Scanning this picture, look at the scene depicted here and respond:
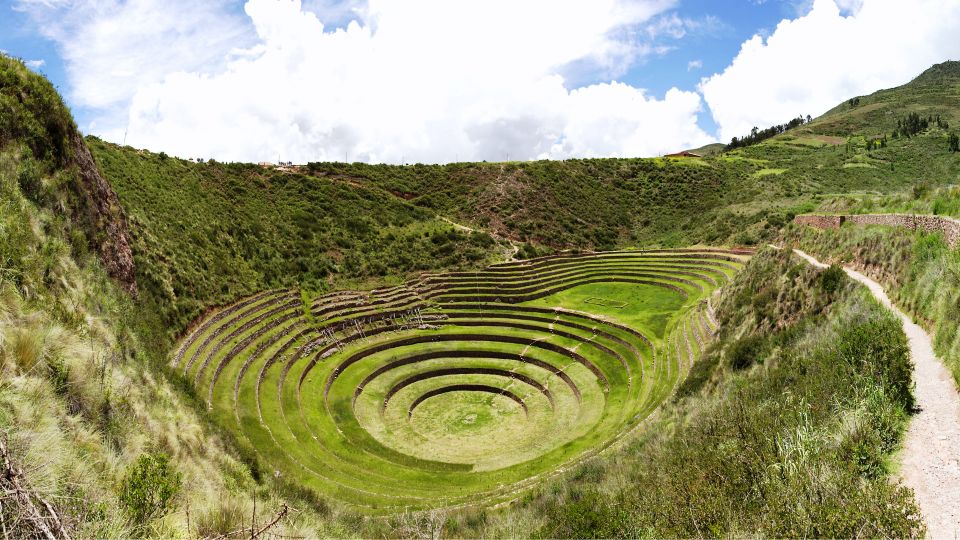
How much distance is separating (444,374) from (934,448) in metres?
22.3

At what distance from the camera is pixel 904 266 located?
49.3 ft

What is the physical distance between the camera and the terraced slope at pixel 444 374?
62.2 ft

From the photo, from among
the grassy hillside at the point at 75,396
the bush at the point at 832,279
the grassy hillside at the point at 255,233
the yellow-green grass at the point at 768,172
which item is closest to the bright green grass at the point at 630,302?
the grassy hillside at the point at 255,233

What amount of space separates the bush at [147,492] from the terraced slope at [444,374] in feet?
33.9

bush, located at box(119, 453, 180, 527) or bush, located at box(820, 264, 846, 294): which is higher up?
bush, located at box(119, 453, 180, 527)

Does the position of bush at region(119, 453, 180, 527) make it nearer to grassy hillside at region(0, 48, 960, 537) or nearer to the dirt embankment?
grassy hillside at region(0, 48, 960, 537)

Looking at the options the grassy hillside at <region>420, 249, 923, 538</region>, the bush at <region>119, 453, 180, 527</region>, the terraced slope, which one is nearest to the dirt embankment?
the terraced slope

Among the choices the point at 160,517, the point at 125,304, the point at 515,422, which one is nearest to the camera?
the point at 160,517

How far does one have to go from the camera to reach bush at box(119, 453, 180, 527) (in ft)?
21.2

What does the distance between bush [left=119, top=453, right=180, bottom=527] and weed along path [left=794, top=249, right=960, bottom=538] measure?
10.1m

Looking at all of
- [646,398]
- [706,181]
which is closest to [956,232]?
[646,398]

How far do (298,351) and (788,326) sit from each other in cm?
2252

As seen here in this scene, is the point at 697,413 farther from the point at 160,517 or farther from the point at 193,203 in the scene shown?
the point at 193,203

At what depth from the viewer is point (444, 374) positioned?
27766 millimetres
